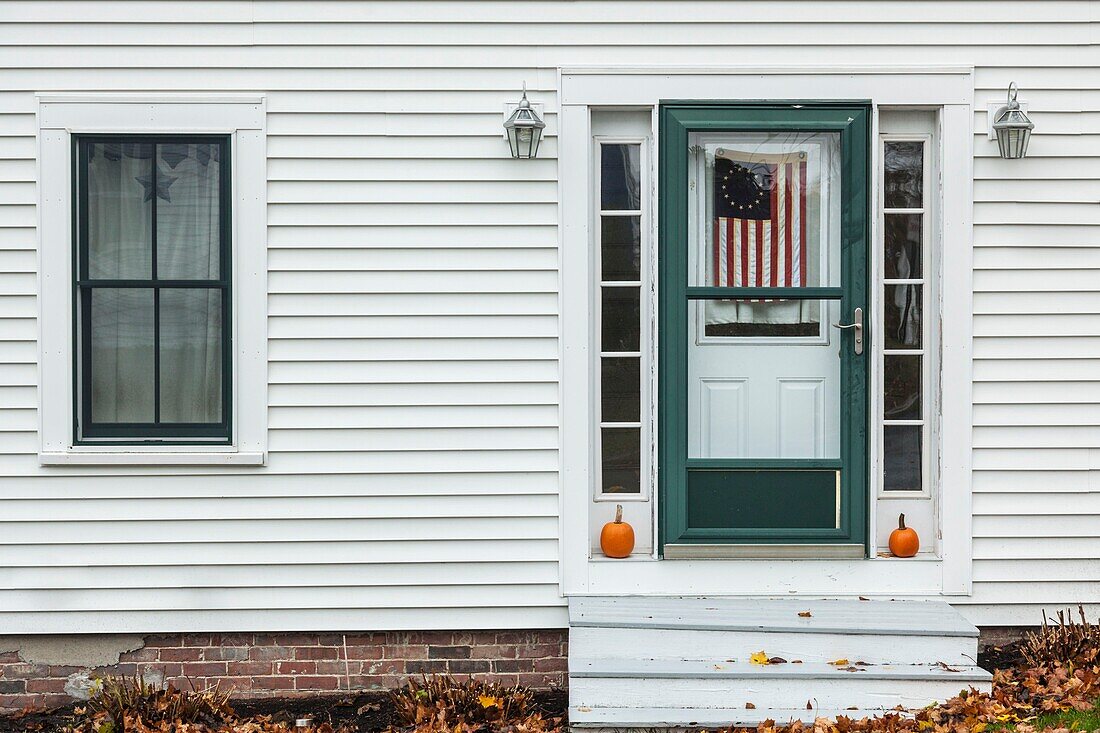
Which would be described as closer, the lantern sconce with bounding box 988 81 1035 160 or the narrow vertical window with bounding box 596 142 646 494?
the lantern sconce with bounding box 988 81 1035 160

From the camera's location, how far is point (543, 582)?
519 centimetres

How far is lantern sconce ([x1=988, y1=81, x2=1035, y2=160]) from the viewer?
16.4ft

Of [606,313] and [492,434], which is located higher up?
[606,313]

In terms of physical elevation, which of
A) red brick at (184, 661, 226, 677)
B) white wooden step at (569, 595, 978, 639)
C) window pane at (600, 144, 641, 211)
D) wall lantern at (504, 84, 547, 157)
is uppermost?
wall lantern at (504, 84, 547, 157)

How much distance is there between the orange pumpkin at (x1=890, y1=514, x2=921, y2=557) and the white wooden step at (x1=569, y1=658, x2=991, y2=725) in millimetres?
754

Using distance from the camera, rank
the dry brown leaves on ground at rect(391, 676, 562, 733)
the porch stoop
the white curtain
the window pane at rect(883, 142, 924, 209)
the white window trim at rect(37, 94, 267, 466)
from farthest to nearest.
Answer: the window pane at rect(883, 142, 924, 209)
the white curtain
the white window trim at rect(37, 94, 267, 466)
the dry brown leaves on ground at rect(391, 676, 562, 733)
the porch stoop

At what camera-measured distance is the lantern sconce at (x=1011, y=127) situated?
499 centimetres

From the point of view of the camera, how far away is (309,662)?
17.1 feet

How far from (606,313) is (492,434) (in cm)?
82

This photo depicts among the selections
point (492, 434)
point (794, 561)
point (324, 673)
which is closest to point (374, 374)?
point (492, 434)

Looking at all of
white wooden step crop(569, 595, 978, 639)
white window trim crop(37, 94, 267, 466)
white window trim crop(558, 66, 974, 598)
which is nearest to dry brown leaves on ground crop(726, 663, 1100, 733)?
white wooden step crop(569, 595, 978, 639)

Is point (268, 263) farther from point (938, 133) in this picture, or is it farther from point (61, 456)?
point (938, 133)

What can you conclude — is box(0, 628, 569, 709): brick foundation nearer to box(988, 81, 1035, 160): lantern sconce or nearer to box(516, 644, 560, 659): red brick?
box(516, 644, 560, 659): red brick

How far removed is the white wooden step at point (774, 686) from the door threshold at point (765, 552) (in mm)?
733
